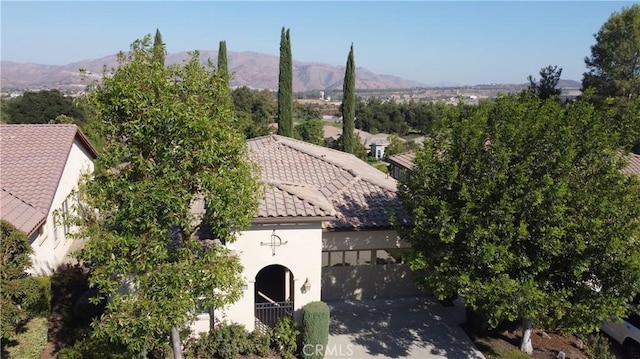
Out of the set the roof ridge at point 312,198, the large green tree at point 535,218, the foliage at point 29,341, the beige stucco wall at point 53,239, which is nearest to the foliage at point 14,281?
the foliage at point 29,341

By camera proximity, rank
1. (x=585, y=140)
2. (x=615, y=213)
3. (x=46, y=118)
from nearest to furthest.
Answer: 1. (x=615, y=213)
2. (x=585, y=140)
3. (x=46, y=118)

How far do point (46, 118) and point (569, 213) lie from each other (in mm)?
70316

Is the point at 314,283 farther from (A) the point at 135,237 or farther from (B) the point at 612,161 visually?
(B) the point at 612,161

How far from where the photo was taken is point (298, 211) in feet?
→ 42.2

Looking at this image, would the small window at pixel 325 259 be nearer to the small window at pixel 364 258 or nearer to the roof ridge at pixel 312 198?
the small window at pixel 364 258

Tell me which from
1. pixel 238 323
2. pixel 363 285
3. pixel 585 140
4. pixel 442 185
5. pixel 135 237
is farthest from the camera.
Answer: pixel 363 285

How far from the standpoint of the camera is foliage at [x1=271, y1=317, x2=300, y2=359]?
13234 millimetres

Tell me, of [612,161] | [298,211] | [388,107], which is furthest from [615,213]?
[388,107]

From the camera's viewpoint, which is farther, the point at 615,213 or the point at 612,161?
the point at 612,161

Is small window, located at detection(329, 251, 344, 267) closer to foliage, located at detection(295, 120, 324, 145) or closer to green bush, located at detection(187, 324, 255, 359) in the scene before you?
green bush, located at detection(187, 324, 255, 359)

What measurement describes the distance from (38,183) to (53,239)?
2.52m

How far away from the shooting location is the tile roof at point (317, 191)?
1313cm

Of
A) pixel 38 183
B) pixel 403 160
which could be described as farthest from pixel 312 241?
pixel 403 160

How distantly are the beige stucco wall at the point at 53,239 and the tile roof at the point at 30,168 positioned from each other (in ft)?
2.53
